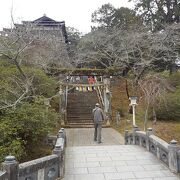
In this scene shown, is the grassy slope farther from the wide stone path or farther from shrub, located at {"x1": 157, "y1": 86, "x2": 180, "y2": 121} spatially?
the wide stone path

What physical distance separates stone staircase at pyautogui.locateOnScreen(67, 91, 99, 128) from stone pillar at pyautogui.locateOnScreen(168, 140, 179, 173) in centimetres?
1289

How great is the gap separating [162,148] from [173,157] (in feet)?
2.85

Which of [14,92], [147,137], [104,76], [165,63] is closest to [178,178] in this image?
[147,137]

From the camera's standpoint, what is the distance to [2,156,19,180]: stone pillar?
5.15 metres

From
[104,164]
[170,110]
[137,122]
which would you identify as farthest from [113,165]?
[170,110]

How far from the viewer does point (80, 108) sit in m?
23.9

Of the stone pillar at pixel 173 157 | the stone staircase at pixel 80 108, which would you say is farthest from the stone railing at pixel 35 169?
the stone staircase at pixel 80 108

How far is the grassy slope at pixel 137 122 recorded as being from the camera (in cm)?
1639

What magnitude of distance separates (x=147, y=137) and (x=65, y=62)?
16662 mm

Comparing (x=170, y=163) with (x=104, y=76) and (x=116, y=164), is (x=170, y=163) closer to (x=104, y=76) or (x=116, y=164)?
(x=116, y=164)

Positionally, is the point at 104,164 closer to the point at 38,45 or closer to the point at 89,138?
the point at 89,138

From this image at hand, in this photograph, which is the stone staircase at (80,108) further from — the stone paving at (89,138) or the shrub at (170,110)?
the shrub at (170,110)

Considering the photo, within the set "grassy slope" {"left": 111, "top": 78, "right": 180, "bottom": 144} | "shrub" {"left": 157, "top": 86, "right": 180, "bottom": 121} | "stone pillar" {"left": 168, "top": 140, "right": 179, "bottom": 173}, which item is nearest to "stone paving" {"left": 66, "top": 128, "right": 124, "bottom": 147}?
"grassy slope" {"left": 111, "top": 78, "right": 180, "bottom": 144}

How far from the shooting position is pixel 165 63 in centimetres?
3053
